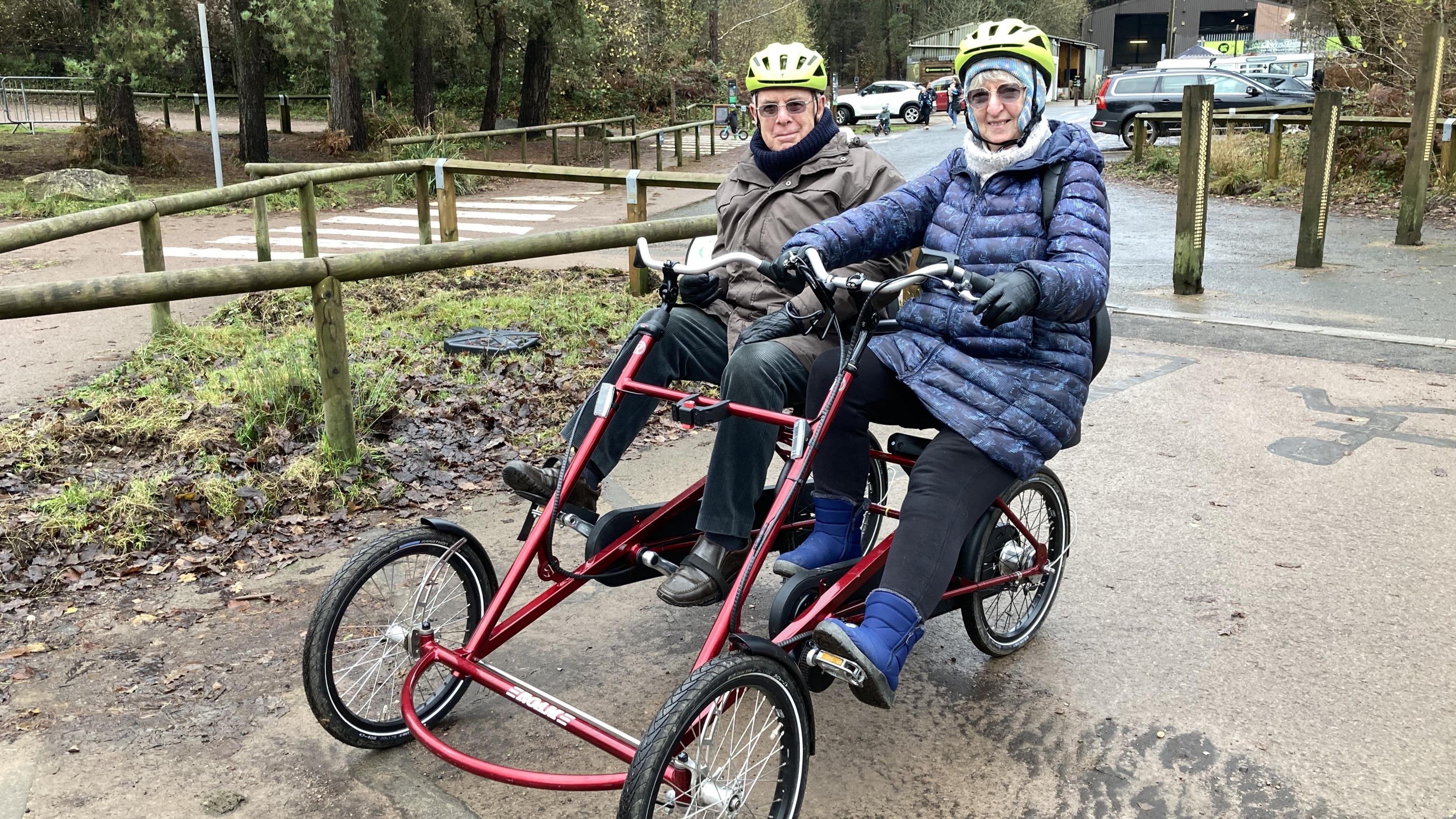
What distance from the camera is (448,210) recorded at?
1062cm

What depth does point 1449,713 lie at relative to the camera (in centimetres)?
342

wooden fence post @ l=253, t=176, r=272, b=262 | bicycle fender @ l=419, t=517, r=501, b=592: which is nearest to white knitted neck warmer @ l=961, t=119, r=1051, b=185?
bicycle fender @ l=419, t=517, r=501, b=592

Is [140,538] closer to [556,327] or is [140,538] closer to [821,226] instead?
[821,226]

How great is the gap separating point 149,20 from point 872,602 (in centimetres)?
2019

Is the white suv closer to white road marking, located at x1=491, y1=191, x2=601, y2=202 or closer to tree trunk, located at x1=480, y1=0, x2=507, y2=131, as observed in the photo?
tree trunk, located at x1=480, y1=0, x2=507, y2=131

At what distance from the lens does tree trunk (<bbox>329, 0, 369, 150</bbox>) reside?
2394 centimetres

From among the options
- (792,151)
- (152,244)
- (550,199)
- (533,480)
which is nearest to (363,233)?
(550,199)

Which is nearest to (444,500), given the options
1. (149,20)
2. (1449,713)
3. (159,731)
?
(159,731)

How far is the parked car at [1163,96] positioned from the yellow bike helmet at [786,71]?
25.2 m

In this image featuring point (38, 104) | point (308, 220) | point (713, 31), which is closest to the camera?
point (308, 220)

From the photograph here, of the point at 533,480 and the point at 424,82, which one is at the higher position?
the point at 424,82

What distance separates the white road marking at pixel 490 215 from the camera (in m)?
16.7

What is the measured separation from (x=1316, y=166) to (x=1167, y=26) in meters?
85.3

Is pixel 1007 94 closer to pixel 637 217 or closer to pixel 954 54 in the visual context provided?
pixel 637 217
